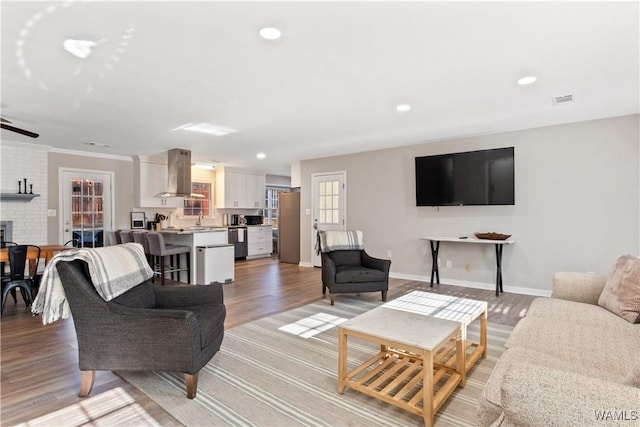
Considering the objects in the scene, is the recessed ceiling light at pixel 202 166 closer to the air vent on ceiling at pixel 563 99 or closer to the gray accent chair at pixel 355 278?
→ the gray accent chair at pixel 355 278

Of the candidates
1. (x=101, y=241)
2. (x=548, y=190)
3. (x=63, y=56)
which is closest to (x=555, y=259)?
(x=548, y=190)

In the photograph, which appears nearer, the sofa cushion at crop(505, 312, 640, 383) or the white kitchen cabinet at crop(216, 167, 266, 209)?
the sofa cushion at crop(505, 312, 640, 383)

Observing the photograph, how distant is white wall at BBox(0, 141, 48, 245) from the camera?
5.55 meters

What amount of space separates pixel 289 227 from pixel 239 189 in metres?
1.85

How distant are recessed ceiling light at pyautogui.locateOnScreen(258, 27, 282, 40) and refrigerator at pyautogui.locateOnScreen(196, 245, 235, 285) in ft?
12.6

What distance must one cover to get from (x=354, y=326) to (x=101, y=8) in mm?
2421

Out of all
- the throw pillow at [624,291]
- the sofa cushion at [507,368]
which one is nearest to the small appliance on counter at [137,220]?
the sofa cushion at [507,368]

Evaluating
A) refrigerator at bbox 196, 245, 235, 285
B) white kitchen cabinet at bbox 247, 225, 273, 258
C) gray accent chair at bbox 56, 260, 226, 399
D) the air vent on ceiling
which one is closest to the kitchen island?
refrigerator at bbox 196, 245, 235, 285

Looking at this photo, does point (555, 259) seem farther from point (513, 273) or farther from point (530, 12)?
point (530, 12)

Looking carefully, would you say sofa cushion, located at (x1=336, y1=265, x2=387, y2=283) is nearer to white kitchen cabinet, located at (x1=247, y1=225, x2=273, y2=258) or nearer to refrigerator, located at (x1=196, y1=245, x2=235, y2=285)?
refrigerator, located at (x1=196, y1=245, x2=235, y2=285)

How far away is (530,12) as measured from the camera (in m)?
2.00

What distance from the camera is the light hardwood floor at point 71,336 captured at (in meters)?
2.11

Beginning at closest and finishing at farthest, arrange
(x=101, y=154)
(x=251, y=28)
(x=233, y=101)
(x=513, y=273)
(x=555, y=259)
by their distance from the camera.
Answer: (x=251, y=28)
(x=233, y=101)
(x=555, y=259)
(x=513, y=273)
(x=101, y=154)

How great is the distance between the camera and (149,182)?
22.9 ft
